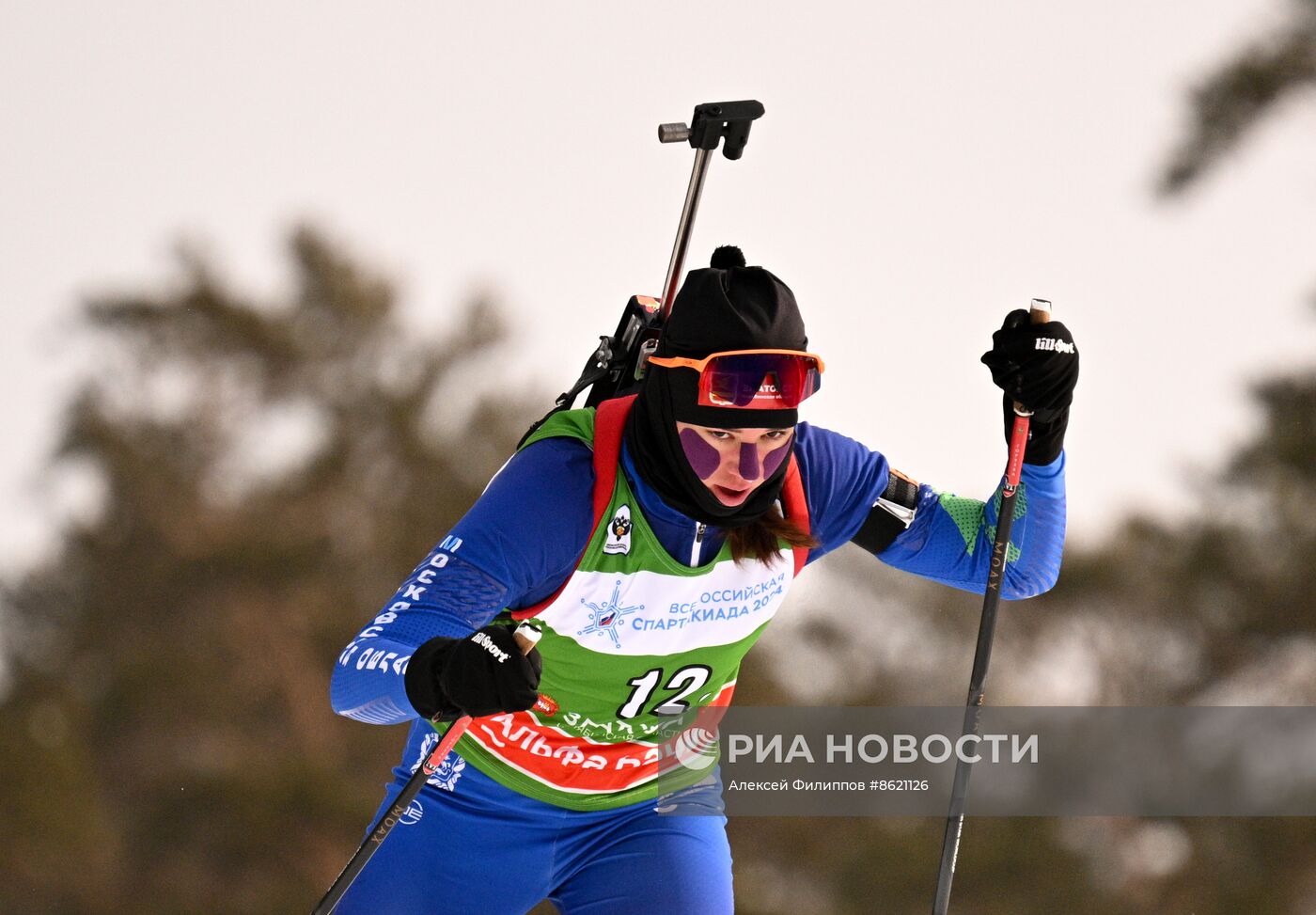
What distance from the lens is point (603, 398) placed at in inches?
95.3

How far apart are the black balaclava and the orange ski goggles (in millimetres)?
11

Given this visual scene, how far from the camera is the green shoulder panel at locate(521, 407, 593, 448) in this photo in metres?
2.09

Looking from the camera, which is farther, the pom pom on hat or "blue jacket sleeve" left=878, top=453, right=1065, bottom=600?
"blue jacket sleeve" left=878, top=453, right=1065, bottom=600

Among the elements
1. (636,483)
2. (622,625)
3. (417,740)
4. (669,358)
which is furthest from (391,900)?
(669,358)

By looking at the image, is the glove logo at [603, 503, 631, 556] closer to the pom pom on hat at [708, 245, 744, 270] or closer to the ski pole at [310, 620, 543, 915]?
the ski pole at [310, 620, 543, 915]

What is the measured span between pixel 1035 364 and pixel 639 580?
2.03 feet

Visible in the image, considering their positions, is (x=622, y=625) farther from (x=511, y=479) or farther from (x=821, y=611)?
(x=821, y=611)

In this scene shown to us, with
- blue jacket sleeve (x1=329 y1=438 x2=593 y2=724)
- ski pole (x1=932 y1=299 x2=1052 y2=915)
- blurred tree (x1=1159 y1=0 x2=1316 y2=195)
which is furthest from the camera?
blurred tree (x1=1159 y1=0 x2=1316 y2=195)

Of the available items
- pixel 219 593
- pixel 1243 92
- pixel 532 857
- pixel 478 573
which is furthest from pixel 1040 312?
pixel 1243 92

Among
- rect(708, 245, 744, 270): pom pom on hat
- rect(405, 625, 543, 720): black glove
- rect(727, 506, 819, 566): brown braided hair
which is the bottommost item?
rect(405, 625, 543, 720): black glove

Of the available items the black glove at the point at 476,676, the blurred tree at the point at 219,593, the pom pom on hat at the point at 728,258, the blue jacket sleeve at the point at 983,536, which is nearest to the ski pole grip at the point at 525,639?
the black glove at the point at 476,676

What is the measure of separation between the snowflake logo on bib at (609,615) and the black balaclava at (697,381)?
0.15m

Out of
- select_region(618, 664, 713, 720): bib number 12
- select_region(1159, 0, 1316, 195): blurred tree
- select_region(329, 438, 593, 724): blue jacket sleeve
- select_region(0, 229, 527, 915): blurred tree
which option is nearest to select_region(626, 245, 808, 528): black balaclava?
select_region(329, 438, 593, 724): blue jacket sleeve

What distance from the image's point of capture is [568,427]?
6.92ft
